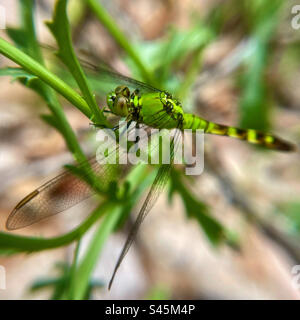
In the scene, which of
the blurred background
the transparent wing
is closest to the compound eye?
the transparent wing

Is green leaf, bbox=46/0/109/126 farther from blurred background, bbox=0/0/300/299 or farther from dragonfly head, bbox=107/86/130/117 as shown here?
blurred background, bbox=0/0/300/299

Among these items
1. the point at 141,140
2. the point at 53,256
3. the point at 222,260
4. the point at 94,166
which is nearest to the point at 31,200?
the point at 94,166

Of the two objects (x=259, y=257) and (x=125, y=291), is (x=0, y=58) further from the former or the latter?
(x=259, y=257)

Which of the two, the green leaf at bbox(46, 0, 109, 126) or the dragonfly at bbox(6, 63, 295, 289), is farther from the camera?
the dragonfly at bbox(6, 63, 295, 289)

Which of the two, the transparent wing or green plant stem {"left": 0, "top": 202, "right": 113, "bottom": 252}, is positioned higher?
the transparent wing

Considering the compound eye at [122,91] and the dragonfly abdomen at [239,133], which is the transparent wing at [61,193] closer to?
the compound eye at [122,91]
